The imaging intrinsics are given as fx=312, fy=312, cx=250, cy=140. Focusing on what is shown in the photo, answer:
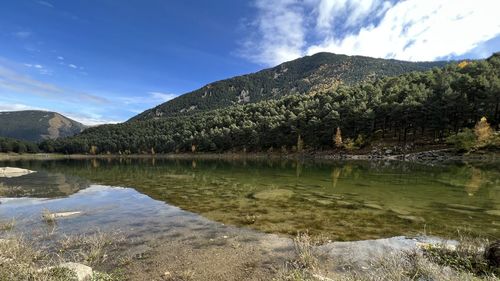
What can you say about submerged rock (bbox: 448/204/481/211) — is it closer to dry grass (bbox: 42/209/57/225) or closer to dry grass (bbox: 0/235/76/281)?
dry grass (bbox: 0/235/76/281)

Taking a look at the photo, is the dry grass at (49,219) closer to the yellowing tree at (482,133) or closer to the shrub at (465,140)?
the shrub at (465,140)

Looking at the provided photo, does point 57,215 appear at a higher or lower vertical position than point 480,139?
lower

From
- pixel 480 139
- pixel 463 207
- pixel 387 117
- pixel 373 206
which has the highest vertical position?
pixel 387 117

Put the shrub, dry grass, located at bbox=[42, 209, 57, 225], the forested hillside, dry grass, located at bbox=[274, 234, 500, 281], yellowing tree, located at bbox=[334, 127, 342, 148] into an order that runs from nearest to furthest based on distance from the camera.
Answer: dry grass, located at bbox=[274, 234, 500, 281] < dry grass, located at bbox=[42, 209, 57, 225] < the shrub < the forested hillside < yellowing tree, located at bbox=[334, 127, 342, 148]

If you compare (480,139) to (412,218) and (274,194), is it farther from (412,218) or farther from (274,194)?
(412,218)

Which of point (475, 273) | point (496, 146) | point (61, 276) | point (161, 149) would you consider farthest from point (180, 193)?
point (161, 149)

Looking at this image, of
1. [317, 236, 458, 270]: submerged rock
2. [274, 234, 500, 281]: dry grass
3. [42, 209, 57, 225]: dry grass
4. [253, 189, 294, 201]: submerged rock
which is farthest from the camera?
[253, 189, 294, 201]: submerged rock

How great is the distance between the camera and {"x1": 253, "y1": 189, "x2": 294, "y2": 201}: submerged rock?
84.7 feet

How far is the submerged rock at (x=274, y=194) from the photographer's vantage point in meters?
25.8

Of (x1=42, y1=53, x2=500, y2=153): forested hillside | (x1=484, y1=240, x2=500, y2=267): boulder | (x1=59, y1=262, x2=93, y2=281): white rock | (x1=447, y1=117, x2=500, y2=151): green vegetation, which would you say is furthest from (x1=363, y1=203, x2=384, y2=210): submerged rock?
(x1=42, y1=53, x2=500, y2=153): forested hillside

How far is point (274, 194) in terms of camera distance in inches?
1100

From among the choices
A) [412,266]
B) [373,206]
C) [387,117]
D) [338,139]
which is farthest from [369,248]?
[387,117]

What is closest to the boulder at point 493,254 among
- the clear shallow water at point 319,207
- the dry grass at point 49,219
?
the clear shallow water at point 319,207

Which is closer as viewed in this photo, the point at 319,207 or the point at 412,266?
the point at 412,266
